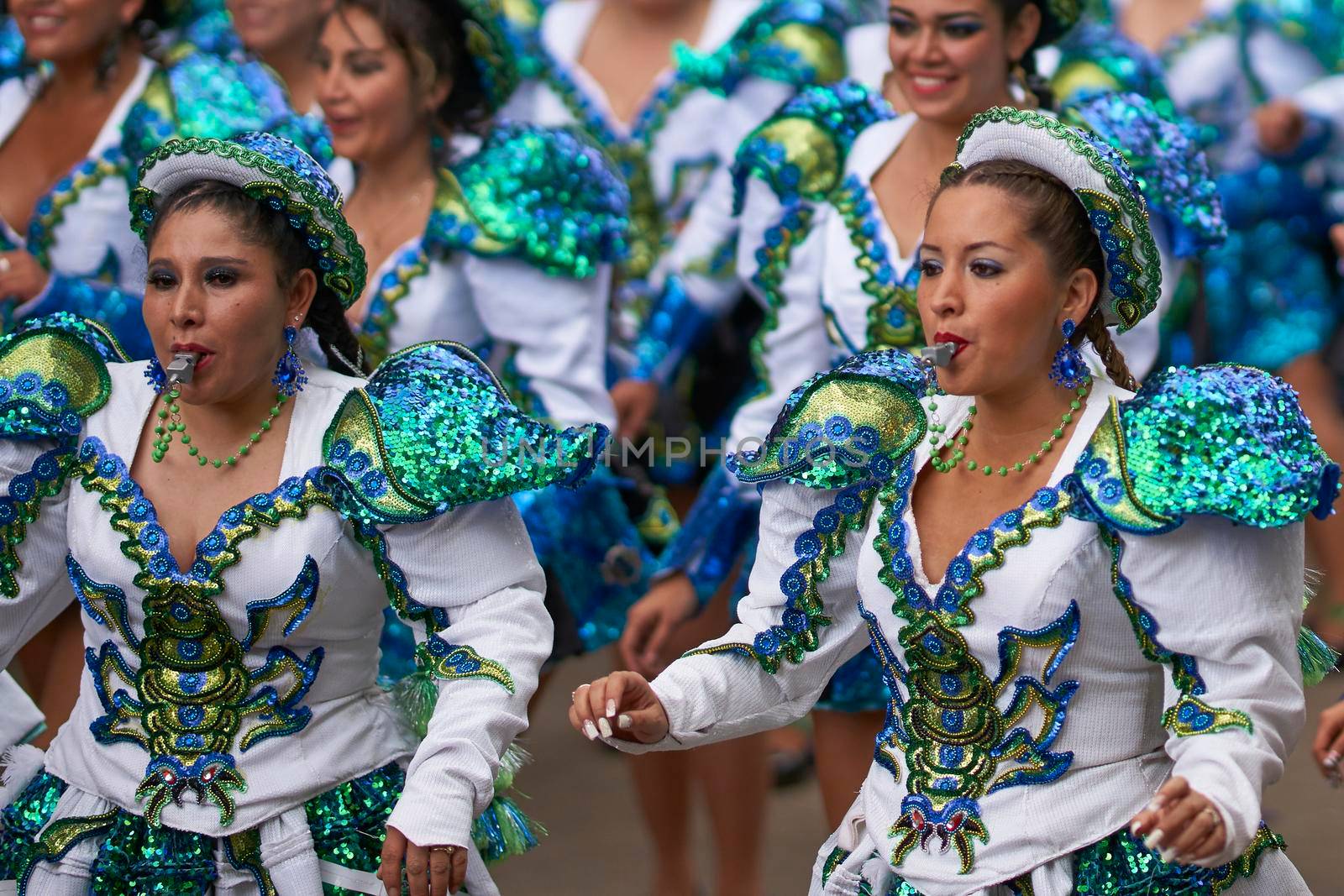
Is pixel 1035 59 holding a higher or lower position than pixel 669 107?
lower

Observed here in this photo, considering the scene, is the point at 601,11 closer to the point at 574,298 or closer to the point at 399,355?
the point at 574,298

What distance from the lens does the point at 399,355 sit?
2945mm

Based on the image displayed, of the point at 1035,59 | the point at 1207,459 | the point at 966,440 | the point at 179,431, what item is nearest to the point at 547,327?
the point at 1035,59

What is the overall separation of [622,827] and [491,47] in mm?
1859

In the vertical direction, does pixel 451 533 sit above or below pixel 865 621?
above

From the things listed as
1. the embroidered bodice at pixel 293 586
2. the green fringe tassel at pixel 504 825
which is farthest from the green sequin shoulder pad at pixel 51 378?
the green fringe tassel at pixel 504 825

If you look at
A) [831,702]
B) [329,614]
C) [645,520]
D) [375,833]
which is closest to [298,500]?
[329,614]

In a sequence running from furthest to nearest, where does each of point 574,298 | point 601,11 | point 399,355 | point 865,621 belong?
1. point 601,11
2. point 574,298
3. point 399,355
4. point 865,621

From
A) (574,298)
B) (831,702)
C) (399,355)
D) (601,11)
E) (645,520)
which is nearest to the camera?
(399,355)

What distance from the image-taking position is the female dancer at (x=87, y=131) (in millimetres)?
4395

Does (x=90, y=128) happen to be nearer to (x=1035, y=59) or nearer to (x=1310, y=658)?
(x=1035, y=59)

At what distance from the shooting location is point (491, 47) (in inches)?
168

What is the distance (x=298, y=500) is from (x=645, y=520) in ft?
5.92

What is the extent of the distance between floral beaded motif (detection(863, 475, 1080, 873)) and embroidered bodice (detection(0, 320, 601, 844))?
499mm
